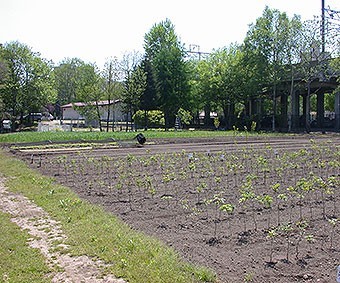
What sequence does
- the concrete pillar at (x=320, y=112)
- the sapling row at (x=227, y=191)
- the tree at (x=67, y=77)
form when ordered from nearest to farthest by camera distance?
the sapling row at (x=227, y=191) < the concrete pillar at (x=320, y=112) < the tree at (x=67, y=77)

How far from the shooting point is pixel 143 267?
167 inches

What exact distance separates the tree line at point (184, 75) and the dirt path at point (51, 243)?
1168 inches

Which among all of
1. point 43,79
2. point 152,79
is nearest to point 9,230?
point 152,79

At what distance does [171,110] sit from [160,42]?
10259 millimetres

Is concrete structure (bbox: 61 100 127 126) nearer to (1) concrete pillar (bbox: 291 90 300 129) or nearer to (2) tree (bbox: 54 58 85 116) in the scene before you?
(2) tree (bbox: 54 58 85 116)

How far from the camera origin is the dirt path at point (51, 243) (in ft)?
13.5

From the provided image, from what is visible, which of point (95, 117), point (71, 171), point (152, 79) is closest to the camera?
point (71, 171)

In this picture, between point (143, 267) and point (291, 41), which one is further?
point (291, 41)

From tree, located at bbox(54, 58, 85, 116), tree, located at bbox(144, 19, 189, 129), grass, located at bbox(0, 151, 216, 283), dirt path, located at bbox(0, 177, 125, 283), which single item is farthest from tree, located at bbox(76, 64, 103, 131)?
tree, located at bbox(54, 58, 85, 116)

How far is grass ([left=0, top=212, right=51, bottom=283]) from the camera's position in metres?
4.07

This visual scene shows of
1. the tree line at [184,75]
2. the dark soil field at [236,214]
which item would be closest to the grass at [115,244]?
the dark soil field at [236,214]

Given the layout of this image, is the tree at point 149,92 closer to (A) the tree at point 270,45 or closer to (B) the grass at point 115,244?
(A) the tree at point 270,45

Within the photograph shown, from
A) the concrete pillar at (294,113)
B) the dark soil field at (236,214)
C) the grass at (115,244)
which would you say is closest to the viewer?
the grass at (115,244)

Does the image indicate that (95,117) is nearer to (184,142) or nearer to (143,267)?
(184,142)
